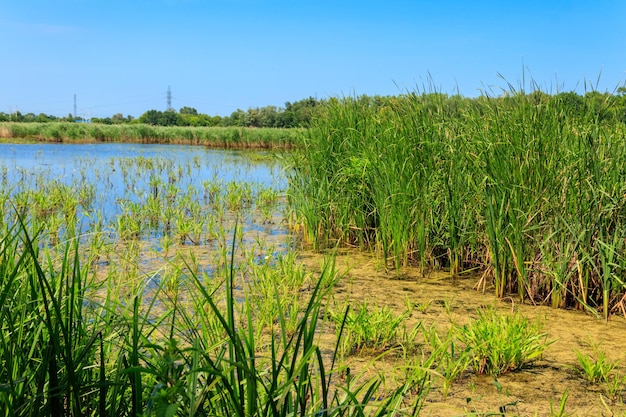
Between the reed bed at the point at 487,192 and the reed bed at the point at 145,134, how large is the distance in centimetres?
2337

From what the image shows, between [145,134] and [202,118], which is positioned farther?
[202,118]

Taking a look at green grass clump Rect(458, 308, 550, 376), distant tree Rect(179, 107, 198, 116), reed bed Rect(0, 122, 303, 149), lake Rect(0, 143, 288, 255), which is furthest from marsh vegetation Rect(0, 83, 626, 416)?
distant tree Rect(179, 107, 198, 116)

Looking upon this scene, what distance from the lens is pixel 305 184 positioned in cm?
726

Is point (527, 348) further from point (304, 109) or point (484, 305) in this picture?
point (304, 109)

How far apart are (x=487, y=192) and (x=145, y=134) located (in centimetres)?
3353

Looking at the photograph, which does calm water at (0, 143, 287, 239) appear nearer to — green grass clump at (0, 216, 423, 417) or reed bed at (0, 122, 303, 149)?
green grass clump at (0, 216, 423, 417)

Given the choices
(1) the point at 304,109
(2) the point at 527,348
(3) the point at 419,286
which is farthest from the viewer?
(1) the point at 304,109

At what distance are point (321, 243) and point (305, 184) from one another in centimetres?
75

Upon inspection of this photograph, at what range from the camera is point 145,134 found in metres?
36.2

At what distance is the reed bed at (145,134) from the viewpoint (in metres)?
32.1

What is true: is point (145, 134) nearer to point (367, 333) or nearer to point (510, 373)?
point (367, 333)

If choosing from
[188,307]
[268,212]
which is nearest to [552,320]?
[188,307]

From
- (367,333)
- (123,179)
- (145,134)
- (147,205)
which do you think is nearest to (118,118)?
(145,134)

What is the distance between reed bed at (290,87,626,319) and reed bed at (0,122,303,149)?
23372 mm
